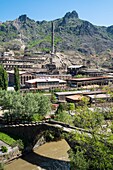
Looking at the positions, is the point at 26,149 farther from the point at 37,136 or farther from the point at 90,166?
Answer: the point at 90,166

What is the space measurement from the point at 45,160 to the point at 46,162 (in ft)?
2.44

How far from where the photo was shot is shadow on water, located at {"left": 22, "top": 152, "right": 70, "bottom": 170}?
35928 millimetres

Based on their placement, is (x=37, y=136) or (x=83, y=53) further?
(x=83, y=53)

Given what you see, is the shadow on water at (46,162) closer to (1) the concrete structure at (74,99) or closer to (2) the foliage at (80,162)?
(2) the foliage at (80,162)

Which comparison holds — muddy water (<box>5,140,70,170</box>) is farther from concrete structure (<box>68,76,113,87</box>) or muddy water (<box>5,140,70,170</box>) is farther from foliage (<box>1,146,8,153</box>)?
concrete structure (<box>68,76,113,87</box>)

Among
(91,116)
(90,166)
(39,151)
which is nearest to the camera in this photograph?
(91,116)

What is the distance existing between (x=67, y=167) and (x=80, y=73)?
78.3 metres

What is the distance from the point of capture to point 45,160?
3884 cm

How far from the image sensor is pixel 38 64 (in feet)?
401

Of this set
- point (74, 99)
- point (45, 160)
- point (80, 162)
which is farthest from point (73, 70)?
point (80, 162)

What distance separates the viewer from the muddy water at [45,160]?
36647mm

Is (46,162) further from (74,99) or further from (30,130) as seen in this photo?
(74,99)

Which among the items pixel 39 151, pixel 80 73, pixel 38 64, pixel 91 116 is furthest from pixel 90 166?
pixel 38 64

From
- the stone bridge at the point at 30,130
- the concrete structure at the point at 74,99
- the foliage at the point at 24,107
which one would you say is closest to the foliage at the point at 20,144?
the stone bridge at the point at 30,130
